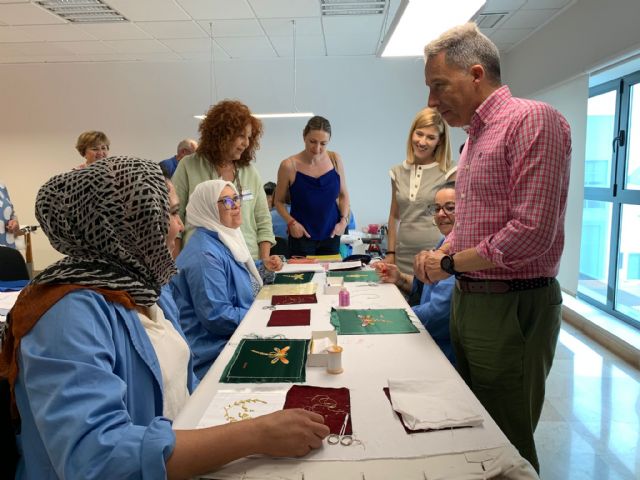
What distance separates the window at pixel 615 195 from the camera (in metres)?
4.14

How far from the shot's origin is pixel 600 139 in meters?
4.67

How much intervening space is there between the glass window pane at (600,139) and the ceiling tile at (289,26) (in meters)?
2.89

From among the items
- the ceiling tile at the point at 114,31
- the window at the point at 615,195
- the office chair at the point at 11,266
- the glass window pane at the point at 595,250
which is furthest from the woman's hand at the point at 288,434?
the ceiling tile at the point at 114,31

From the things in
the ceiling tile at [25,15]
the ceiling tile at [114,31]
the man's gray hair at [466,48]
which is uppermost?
Result: the ceiling tile at [114,31]

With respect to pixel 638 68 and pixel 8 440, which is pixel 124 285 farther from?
pixel 638 68

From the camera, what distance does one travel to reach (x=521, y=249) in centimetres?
133

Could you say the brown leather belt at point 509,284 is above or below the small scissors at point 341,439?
above

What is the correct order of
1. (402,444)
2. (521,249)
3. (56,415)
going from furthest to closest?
(521,249) < (402,444) < (56,415)

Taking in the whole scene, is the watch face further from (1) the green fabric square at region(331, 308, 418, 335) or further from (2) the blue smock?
(2) the blue smock

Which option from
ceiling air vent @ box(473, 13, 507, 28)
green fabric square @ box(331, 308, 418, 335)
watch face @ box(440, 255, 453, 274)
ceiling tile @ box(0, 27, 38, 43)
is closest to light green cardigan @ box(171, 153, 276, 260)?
green fabric square @ box(331, 308, 418, 335)

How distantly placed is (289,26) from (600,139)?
3.43m

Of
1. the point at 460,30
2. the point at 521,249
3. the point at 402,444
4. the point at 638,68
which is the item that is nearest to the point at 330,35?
the point at 638,68

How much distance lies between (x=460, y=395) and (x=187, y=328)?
1214 millimetres

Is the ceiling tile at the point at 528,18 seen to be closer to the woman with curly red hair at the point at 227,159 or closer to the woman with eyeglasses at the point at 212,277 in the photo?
the woman with curly red hair at the point at 227,159
